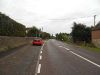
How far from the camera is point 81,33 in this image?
2820 inches

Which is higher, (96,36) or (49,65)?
(96,36)

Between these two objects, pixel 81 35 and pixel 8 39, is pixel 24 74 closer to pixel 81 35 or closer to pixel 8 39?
pixel 8 39

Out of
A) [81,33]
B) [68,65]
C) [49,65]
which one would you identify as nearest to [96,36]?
[81,33]

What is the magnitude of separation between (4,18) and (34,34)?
257 feet

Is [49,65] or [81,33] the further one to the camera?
[81,33]

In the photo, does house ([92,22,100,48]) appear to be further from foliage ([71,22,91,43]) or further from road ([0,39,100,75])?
road ([0,39,100,75])

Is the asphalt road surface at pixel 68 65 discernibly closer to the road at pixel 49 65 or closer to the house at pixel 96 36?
the road at pixel 49 65

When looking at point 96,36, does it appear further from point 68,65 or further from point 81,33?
point 68,65

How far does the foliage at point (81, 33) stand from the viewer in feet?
236

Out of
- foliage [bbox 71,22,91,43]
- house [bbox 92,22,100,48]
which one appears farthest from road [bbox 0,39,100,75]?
foliage [bbox 71,22,91,43]

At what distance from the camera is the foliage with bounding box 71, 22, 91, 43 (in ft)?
236

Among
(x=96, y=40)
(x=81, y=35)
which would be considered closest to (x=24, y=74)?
(x=96, y=40)

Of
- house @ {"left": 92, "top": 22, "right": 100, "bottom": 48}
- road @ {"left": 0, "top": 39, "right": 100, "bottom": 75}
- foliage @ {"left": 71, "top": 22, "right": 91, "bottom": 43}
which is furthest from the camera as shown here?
foliage @ {"left": 71, "top": 22, "right": 91, "bottom": 43}

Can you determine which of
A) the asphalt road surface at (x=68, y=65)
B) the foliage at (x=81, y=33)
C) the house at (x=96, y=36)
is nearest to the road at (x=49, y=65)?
the asphalt road surface at (x=68, y=65)
